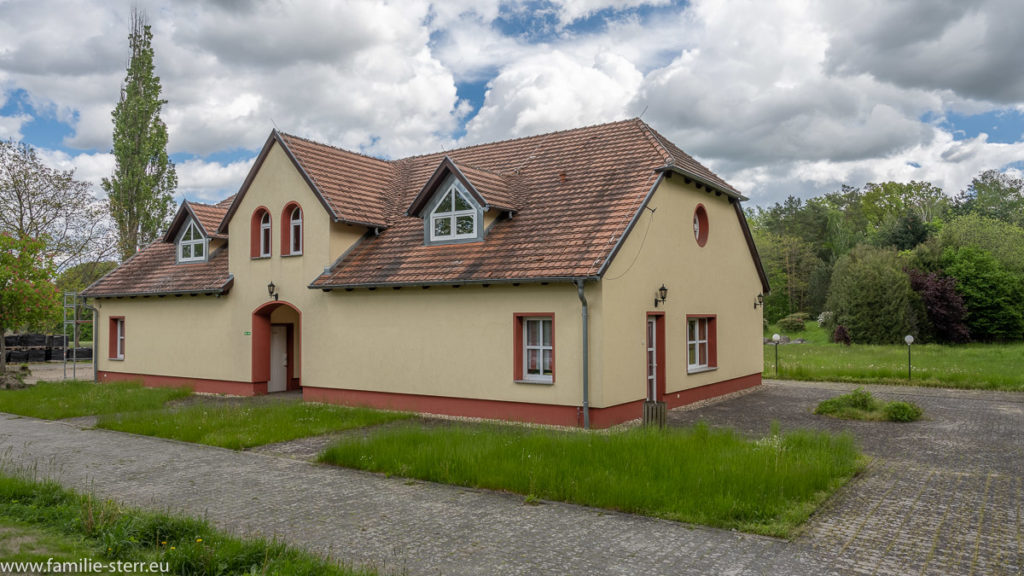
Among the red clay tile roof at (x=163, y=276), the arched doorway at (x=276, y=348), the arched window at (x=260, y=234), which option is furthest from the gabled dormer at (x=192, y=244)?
the arched doorway at (x=276, y=348)

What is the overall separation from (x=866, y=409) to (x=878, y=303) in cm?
2724

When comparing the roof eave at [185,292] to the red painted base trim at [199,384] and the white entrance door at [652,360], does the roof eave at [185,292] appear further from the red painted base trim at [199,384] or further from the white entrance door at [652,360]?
the white entrance door at [652,360]

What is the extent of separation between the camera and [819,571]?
18.7ft

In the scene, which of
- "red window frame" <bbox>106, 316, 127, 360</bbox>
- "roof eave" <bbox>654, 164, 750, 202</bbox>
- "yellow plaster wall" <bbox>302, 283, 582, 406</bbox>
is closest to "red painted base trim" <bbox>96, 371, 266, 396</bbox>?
"red window frame" <bbox>106, 316, 127, 360</bbox>

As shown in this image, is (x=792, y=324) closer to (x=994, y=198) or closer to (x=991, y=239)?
(x=991, y=239)

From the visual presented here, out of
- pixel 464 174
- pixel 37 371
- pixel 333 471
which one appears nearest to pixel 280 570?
pixel 333 471

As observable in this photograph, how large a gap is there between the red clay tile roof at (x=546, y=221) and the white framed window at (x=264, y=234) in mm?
2851

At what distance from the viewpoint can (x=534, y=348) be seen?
14016mm

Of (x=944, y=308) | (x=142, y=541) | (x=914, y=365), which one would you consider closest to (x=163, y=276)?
(x=142, y=541)

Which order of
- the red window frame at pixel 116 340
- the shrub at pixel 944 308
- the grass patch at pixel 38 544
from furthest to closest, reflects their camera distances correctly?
the shrub at pixel 944 308 → the red window frame at pixel 116 340 → the grass patch at pixel 38 544

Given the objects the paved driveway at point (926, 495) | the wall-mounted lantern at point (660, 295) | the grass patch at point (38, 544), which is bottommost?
the paved driveway at point (926, 495)

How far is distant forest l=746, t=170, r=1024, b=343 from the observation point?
3841 centimetres

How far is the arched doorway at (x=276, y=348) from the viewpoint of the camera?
1881 cm

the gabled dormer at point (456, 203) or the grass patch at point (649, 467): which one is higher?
the gabled dormer at point (456, 203)
